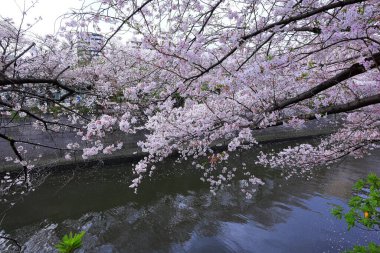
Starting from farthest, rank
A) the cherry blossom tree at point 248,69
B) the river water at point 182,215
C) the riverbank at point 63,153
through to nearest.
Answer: the riverbank at point 63,153 → the river water at point 182,215 → the cherry blossom tree at point 248,69

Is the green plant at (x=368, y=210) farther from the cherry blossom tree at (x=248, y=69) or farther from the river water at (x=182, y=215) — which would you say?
the river water at (x=182, y=215)

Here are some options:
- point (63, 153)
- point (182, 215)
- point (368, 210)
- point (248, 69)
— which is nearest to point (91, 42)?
point (248, 69)

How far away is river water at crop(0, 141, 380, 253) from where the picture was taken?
291 inches

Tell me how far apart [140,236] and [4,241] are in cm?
330

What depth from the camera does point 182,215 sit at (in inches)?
353

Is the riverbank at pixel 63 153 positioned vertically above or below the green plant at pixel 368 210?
below

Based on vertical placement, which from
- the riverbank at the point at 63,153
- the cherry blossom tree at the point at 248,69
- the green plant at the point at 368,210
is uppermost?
the cherry blossom tree at the point at 248,69

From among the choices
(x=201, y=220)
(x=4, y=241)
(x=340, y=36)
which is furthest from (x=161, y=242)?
(x=340, y=36)

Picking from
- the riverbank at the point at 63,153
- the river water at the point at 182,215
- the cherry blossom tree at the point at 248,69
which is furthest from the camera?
the riverbank at the point at 63,153

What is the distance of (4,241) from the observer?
7598 mm

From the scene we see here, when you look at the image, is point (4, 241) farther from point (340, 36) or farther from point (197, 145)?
point (340, 36)

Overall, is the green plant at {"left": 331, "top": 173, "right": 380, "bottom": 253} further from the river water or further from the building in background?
the river water

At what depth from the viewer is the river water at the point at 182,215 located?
739cm

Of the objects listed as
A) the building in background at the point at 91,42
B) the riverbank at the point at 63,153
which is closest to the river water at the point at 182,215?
the riverbank at the point at 63,153
